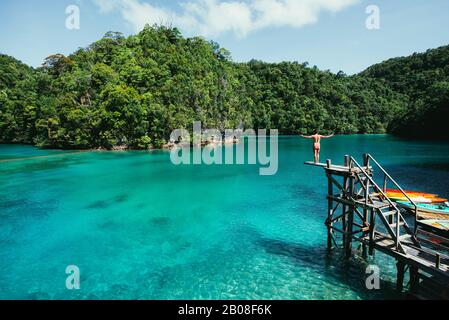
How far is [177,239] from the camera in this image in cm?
1919

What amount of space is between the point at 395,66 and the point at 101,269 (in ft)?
699

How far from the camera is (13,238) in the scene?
19.9 m

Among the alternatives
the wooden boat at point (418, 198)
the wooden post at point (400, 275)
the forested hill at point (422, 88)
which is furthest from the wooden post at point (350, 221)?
the forested hill at point (422, 88)

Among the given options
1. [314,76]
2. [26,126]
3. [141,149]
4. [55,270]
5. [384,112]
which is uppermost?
[314,76]

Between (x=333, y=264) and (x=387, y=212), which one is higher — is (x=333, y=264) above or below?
below

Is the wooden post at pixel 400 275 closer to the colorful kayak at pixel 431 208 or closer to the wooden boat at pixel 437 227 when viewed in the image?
the wooden boat at pixel 437 227

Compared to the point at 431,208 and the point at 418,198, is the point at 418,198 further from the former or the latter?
the point at 431,208

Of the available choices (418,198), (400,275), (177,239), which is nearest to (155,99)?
(177,239)

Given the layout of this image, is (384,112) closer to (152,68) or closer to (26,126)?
(152,68)

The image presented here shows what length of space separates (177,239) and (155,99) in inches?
2422

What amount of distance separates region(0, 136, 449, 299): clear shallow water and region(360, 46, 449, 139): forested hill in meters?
70.0

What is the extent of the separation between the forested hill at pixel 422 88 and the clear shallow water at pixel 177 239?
230ft

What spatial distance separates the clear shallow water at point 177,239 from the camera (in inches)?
535
